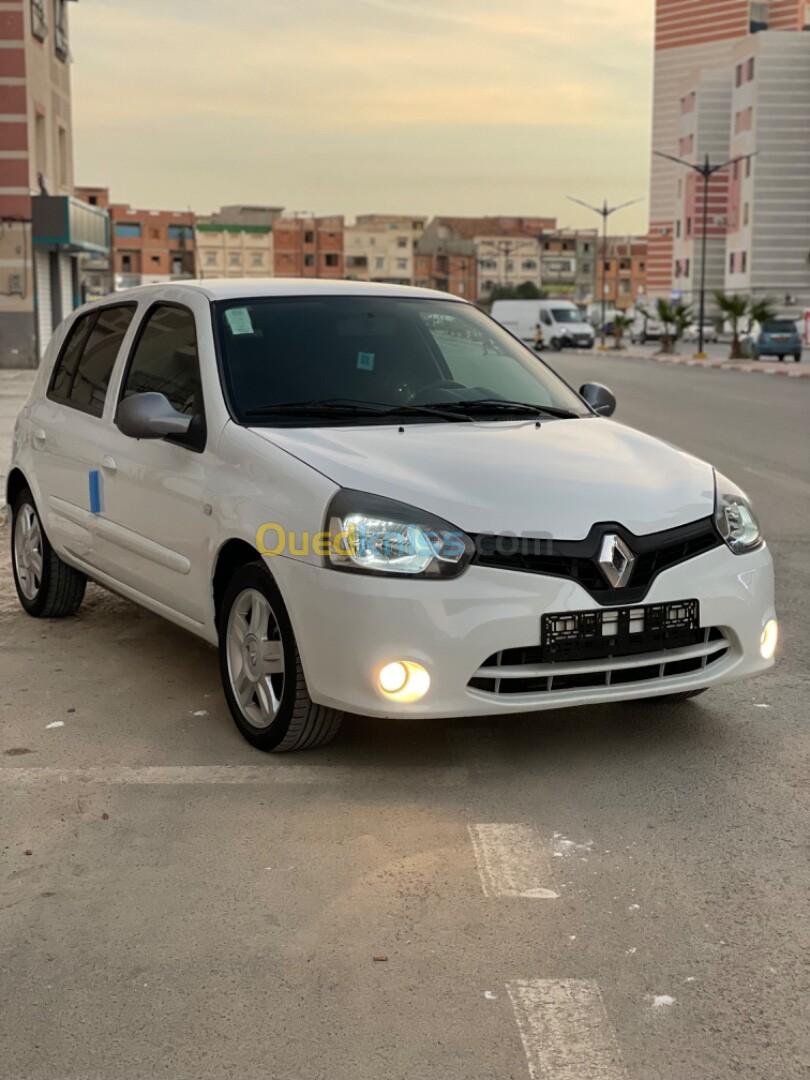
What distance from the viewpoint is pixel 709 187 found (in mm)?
122688

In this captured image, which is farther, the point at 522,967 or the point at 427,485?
the point at 427,485

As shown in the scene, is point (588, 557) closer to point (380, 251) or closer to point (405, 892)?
point (405, 892)

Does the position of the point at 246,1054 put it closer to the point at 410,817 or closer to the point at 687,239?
the point at 410,817

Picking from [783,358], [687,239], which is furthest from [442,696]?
[687,239]

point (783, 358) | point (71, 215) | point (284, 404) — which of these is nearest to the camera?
point (284, 404)

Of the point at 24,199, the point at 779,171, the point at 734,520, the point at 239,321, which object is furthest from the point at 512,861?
the point at 779,171

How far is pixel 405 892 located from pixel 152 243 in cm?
14293

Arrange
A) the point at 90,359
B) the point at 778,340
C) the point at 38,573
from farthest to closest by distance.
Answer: the point at 778,340 → the point at 38,573 → the point at 90,359

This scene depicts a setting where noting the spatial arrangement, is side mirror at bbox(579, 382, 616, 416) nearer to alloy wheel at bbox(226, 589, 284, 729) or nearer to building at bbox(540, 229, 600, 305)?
alloy wheel at bbox(226, 589, 284, 729)

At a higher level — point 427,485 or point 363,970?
point 427,485

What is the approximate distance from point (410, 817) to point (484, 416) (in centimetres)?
176

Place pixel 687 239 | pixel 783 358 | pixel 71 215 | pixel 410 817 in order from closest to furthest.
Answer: pixel 410 817 < pixel 71 215 < pixel 783 358 < pixel 687 239

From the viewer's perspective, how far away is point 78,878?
3844 mm

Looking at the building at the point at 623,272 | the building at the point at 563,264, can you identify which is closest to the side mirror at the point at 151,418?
the building at the point at 563,264
